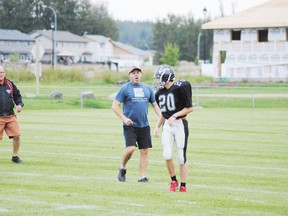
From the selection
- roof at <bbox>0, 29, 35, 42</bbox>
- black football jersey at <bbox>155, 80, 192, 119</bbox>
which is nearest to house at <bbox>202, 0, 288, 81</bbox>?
black football jersey at <bbox>155, 80, 192, 119</bbox>

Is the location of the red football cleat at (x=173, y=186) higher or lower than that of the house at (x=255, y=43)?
lower

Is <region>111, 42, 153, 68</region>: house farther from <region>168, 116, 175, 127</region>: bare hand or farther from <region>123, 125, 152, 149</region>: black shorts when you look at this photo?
<region>168, 116, 175, 127</region>: bare hand

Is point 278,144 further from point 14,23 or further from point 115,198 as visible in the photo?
point 14,23

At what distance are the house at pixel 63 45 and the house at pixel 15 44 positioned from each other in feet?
15.5

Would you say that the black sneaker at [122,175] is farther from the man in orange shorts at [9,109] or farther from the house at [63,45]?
the house at [63,45]

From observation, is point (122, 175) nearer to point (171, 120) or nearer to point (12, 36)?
point (171, 120)

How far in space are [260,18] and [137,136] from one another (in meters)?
57.3

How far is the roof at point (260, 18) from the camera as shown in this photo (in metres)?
67.2

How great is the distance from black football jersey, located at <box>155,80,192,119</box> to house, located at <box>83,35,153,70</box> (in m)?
127

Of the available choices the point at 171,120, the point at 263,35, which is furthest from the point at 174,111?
the point at 263,35

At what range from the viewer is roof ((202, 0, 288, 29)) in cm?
6719

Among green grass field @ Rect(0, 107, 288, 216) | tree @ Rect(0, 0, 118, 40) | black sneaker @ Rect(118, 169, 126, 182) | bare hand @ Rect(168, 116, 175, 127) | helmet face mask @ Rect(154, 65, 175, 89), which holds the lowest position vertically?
green grass field @ Rect(0, 107, 288, 216)

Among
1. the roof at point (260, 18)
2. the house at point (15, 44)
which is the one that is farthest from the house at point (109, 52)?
the roof at point (260, 18)

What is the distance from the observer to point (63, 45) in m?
140
